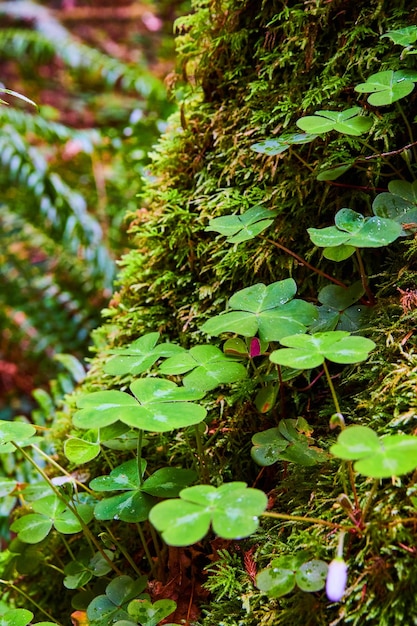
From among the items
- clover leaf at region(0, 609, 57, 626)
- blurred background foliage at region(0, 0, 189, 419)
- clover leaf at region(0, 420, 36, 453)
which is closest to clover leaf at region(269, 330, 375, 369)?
clover leaf at region(0, 420, 36, 453)

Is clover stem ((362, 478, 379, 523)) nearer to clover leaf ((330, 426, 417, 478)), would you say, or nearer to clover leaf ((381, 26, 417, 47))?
clover leaf ((330, 426, 417, 478))

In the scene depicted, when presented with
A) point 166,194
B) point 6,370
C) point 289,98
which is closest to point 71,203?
point 6,370

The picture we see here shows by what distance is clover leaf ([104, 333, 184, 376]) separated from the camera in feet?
3.81

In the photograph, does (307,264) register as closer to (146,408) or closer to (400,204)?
(400,204)

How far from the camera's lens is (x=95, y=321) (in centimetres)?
377

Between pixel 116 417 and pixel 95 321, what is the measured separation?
2.86m

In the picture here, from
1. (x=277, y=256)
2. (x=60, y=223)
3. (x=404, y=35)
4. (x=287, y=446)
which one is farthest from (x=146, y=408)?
(x=60, y=223)

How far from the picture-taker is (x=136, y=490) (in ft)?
3.66

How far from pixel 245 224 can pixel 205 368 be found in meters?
0.38

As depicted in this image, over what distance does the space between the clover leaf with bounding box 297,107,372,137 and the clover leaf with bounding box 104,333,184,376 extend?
1.92 feet

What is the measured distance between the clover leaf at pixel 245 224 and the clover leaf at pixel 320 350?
0.33m

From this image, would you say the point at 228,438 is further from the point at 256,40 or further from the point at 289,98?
the point at 256,40

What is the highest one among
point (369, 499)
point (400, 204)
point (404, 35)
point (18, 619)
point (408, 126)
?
point (404, 35)

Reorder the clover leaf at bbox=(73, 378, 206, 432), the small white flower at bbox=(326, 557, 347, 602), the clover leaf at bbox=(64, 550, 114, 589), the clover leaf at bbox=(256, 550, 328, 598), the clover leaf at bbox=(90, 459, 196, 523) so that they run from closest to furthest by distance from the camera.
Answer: the small white flower at bbox=(326, 557, 347, 602) → the clover leaf at bbox=(256, 550, 328, 598) → the clover leaf at bbox=(73, 378, 206, 432) → the clover leaf at bbox=(90, 459, 196, 523) → the clover leaf at bbox=(64, 550, 114, 589)
